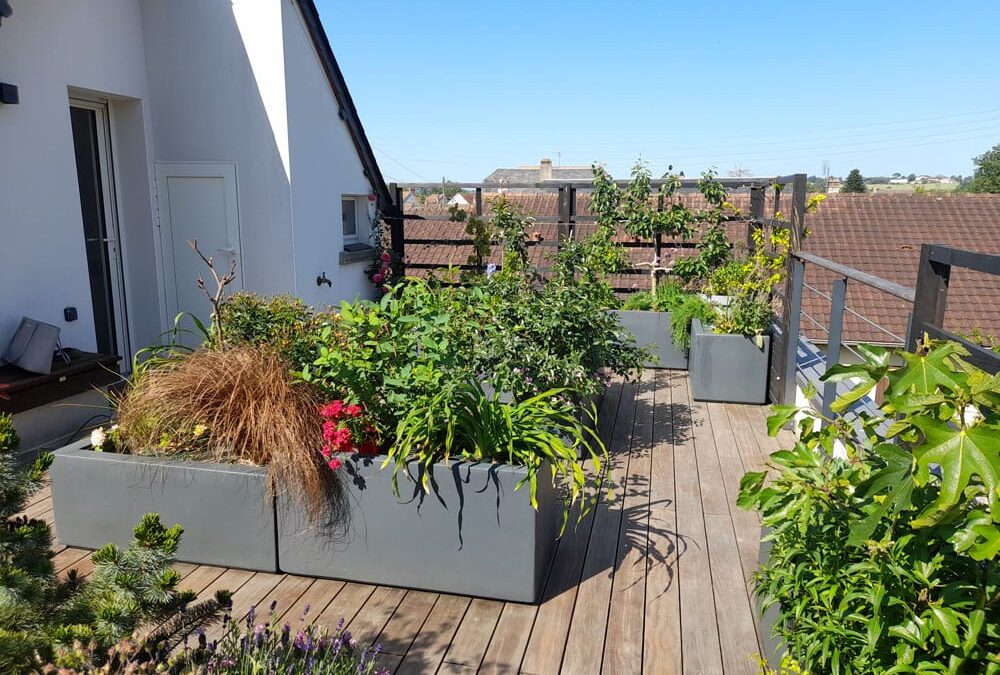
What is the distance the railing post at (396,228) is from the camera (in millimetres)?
7855

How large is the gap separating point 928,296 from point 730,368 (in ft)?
10.5

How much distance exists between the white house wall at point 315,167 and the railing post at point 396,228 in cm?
60

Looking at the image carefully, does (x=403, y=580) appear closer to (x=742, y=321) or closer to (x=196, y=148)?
(x=742, y=321)

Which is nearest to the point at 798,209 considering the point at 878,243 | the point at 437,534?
the point at 437,534

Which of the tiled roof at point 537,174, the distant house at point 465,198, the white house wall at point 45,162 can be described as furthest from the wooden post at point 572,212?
the tiled roof at point 537,174

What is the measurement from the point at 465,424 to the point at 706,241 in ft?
14.8

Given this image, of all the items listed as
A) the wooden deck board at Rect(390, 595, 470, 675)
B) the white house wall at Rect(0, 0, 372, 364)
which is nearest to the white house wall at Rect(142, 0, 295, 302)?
the white house wall at Rect(0, 0, 372, 364)

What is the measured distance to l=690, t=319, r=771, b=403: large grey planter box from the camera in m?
5.18

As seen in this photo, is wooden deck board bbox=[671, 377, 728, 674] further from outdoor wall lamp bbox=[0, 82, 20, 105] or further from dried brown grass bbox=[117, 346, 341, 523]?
outdoor wall lamp bbox=[0, 82, 20, 105]

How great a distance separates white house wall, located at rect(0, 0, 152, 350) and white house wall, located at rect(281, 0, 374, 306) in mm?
1399

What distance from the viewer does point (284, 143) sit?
5.96 metres

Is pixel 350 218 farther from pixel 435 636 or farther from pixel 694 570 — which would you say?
pixel 435 636

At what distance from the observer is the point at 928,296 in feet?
6.84

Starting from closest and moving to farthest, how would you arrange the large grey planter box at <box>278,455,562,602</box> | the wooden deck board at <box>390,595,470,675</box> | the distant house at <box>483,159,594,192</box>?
the wooden deck board at <box>390,595,470,675</box> < the large grey planter box at <box>278,455,562,602</box> < the distant house at <box>483,159,594,192</box>
